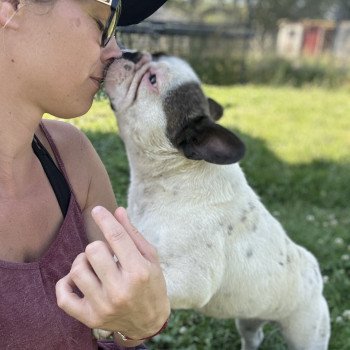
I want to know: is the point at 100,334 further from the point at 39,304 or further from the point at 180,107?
the point at 180,107

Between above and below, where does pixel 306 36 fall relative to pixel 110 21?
below

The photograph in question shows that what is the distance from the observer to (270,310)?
2.51 meters

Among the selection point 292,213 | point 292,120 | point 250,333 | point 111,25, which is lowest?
point 292,120

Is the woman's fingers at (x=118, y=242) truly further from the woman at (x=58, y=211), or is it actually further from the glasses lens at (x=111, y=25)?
the glasses lens at (x=111, y=25)

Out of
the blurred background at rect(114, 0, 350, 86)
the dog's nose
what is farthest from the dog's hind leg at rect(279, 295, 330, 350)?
the blurred background at rect(114, 0, 350, 86)

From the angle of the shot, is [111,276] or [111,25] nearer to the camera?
[111,276]

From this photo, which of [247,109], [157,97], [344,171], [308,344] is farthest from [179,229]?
[247,109]

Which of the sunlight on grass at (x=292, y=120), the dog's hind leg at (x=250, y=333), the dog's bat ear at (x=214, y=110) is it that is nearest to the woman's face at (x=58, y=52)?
the dog's bat ear at (x=214, y=110)

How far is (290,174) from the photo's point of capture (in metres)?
5.75

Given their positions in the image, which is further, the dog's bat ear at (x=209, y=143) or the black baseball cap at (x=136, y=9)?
the dog's bat ear at (x=209, y=143)

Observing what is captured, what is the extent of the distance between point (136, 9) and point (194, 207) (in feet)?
2.87

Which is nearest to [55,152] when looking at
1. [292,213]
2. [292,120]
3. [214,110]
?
[214,110]

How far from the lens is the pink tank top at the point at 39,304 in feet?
4.59

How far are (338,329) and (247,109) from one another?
5.81 m
